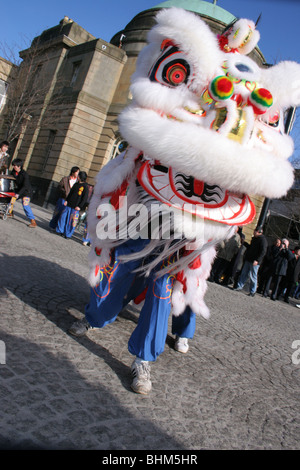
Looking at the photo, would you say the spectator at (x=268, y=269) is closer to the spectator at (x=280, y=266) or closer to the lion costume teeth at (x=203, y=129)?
the spectator at (x=280, y=266)

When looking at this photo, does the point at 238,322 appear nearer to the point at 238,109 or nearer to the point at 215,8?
the point at 238,109

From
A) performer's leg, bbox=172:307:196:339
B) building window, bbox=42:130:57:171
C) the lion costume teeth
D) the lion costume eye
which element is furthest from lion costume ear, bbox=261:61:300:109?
building window, bbox=42:130:57:171

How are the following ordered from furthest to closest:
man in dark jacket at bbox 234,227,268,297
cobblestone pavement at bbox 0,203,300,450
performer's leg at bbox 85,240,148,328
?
man in dark jacket at bbox 234,227,268,297 < performer's leg at bbox 85,240,148,328 < cobblestone pavement at bbox 0,203,300,450

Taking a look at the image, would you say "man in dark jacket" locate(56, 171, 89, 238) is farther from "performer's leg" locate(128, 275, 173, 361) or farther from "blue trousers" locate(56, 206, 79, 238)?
"performer's leg" locate(128, 275, 173, 361)

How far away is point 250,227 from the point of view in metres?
17.6

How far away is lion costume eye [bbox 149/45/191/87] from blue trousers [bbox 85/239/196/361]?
1.03 metres

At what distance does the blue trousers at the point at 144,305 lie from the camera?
7.20 ft

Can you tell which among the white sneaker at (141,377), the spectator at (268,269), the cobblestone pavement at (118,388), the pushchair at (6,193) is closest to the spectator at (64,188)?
the pushchair at (6,193)

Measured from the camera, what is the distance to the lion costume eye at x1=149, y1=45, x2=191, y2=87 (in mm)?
2039

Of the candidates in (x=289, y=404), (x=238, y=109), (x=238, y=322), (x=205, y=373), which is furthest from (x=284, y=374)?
(x=238, y=109)

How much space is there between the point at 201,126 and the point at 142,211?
2.07 feet

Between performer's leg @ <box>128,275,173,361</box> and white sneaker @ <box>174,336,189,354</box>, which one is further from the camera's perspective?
white sneaker @ <box>174,336,189,354</box>

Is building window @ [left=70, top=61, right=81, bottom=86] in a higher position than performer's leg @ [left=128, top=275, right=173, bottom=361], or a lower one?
higher

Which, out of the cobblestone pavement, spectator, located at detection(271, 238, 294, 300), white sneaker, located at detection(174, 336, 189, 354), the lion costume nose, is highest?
the lion costume nose
